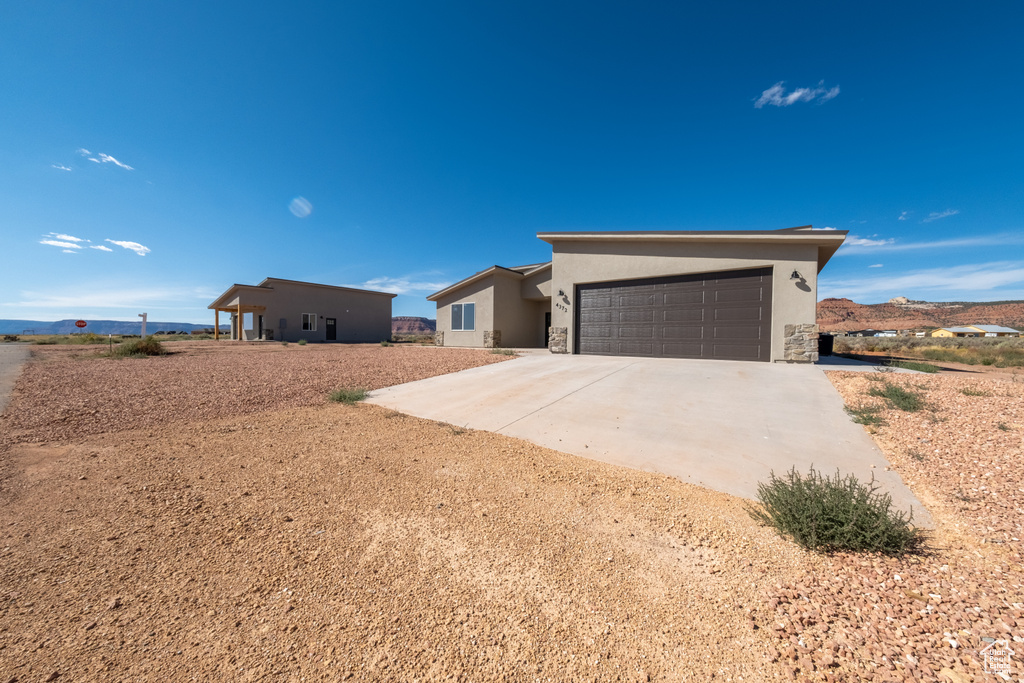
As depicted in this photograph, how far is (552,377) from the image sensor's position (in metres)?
8.41

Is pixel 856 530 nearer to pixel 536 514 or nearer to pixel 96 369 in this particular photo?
pixel 536 514

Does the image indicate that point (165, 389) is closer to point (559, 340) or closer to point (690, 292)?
point (559, 340)

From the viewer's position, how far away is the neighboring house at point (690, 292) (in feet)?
34.2

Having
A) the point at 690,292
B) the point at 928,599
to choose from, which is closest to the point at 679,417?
the point at 928,599

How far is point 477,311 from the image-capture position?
18938mm

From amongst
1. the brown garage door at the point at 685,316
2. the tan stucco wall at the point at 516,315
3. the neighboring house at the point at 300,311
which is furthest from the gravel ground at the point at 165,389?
the neighboring house at the point at 300,311

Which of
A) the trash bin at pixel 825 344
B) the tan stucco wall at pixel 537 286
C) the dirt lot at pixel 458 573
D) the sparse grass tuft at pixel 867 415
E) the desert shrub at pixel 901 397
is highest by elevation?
the tan stucco wall at pixel 537 286

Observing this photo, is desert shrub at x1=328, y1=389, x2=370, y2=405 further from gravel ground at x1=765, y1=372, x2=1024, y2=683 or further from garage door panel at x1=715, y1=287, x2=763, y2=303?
garage door panel at x1=715, y1=287, x2=763, y2=303

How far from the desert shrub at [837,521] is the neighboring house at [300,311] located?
28310 millimetres

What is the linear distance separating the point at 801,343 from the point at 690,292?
3.21 m

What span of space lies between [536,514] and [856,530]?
6.61ft

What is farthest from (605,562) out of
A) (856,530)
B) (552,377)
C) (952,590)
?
(552,377)

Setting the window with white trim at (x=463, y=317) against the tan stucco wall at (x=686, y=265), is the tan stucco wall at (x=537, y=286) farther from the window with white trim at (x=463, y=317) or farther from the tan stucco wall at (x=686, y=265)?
the tan stucco wall at (x=686, y=265)

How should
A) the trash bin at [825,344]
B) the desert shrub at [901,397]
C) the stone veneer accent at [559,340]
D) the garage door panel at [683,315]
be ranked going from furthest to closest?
1. the trash bin at [825,344]
2. the stone veneer accent at [559,340]
3. the garage door panel at [683,315]
4. the desert shrub at [901,397]
